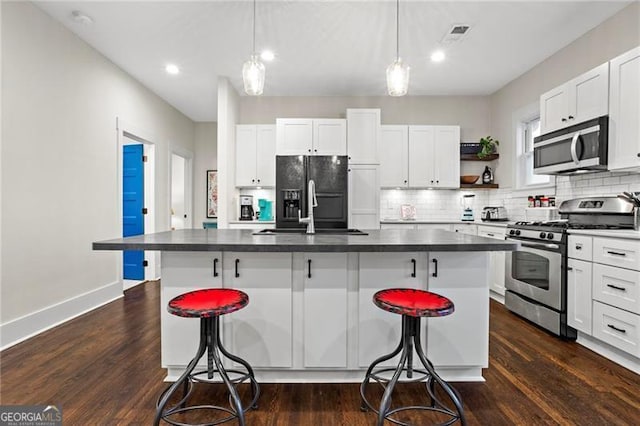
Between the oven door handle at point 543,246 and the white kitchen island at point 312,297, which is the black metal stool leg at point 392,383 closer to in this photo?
the white kitchen island at point 312,297

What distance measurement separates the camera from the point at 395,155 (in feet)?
15.6

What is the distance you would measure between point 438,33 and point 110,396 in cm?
399

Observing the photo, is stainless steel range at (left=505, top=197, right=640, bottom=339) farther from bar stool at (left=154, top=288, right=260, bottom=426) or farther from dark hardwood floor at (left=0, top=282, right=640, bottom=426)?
bar stool at (left=154, top=288, right=260, bottom=426)

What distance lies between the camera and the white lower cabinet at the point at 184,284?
6.50 feet

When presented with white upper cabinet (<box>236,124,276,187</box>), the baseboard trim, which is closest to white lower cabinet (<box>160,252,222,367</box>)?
the baseboard trim

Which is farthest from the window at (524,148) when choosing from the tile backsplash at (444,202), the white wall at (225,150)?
the white wall at (225,150)

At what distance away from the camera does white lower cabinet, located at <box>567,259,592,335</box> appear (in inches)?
101

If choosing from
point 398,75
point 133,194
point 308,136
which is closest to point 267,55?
point 308,136

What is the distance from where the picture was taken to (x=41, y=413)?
1761mm

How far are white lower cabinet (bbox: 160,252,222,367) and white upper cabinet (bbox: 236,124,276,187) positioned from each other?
2.86m

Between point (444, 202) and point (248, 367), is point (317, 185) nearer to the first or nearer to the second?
point (444, 202)

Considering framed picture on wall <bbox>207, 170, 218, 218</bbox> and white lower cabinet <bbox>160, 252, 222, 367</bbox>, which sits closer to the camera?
white lower cabinet <bbox>160, 252, 222, 367</bbox>

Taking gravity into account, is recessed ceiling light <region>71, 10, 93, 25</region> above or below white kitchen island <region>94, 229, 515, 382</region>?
above

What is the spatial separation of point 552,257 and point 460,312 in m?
1.48
